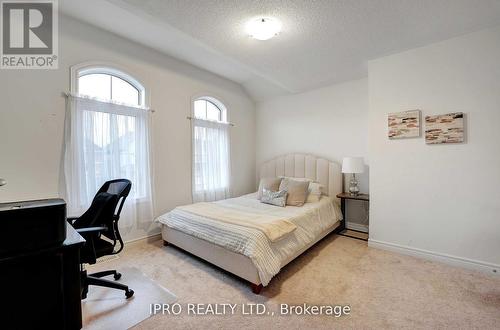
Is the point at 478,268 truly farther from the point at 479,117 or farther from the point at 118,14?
the point at 118,14

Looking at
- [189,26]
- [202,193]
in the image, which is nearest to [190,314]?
[202,193]

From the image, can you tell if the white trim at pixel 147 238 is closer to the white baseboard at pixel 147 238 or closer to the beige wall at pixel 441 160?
the white baseboard at pixel 147 238

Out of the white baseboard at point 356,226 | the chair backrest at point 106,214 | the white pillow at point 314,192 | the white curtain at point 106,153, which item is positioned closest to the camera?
the chair backrest at point 106,214

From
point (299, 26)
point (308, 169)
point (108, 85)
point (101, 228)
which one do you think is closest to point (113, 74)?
point (108, 85)

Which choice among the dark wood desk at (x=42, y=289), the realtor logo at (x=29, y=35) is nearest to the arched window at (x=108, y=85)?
the realtor logo at (x=29, y=35)

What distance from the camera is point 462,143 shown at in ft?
8.01

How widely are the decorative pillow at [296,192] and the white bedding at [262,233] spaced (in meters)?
0.11

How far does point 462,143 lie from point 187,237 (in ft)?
10.9

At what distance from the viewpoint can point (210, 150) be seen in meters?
4.04

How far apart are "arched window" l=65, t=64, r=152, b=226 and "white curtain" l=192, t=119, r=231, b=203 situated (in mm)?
857

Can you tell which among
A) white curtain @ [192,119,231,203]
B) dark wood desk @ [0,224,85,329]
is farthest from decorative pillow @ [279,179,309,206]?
dark wood desk @ [0,224,85,329]

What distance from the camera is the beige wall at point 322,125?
369 cm

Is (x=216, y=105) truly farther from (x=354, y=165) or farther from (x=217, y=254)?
(x=217, y=254)

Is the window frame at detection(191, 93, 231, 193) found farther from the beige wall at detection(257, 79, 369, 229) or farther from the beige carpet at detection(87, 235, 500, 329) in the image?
the beige carpet at detection(87, 235, 500, 329)
